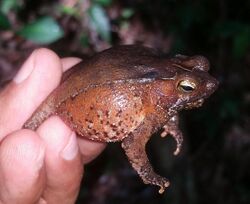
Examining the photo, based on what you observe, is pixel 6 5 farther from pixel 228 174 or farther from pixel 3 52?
pixel 228 174

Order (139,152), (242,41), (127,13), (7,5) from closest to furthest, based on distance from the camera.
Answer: (139,152), (242,41), (7,5), (127,13)

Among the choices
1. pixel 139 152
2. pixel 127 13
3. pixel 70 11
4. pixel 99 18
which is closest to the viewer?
pixel 139 152

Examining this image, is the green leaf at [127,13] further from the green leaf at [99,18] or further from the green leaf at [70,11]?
the green leaf at [99,18]

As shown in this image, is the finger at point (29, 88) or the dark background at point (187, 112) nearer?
the finger at point (29, 88)

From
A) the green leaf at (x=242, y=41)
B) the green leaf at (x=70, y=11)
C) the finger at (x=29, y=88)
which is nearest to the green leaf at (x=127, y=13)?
the green leaf at (x=70, y=11)

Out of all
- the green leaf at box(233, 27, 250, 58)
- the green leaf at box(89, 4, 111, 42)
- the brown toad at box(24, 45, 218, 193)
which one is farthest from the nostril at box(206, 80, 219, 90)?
the green leaf at box(89, 4, 111, 42)

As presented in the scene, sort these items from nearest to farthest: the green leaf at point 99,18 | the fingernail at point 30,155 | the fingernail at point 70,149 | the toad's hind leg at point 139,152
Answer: the toad's hind leg at point 139,152 → the fingernail at point 30,155 → the fingernail at point 70,149 → the green leaf at point 99,18

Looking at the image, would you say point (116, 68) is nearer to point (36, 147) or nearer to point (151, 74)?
point (151, 74)

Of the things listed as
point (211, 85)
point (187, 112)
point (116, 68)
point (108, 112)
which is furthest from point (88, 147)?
point (187, 112)
